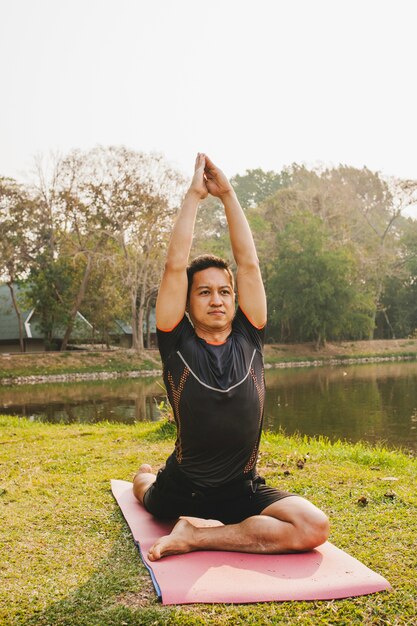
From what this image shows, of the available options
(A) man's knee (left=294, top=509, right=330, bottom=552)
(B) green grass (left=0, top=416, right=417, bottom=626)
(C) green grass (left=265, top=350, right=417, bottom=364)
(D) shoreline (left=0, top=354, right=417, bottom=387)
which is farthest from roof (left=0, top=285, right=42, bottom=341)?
(A) man's knee (left=294, top=509, right=330, bottom=552)

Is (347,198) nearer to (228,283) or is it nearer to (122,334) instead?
(122,334)

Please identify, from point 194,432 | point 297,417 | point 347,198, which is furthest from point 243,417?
point 347,198

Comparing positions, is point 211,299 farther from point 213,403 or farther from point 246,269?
point 213,403

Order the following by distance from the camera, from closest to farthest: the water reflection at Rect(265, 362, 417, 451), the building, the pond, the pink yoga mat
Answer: the pink yoga mat → the water reflection at Rect(265, 362, 417, 451) → the pond → the building

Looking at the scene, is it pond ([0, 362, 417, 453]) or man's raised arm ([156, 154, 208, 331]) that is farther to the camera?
pond ([0, 362, 417, 453])

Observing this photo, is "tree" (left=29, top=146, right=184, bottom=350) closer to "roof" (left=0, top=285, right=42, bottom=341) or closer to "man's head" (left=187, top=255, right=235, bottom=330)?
"roof" (left=0, top=285, right=42, bottom=341)

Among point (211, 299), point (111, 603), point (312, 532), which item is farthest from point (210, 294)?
point (111, 603)

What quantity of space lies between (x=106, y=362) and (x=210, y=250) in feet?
31.6

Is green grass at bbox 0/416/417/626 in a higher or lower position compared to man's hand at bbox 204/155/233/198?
lower

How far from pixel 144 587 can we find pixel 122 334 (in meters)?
37.0

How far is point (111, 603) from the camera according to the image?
2.84 m

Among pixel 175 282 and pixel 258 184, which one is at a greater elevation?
pixel 258 184

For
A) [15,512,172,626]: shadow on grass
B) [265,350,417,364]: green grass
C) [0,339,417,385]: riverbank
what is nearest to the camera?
[15,512,172,626]: shadow on grass

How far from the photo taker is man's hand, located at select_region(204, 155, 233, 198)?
4.00 metres
